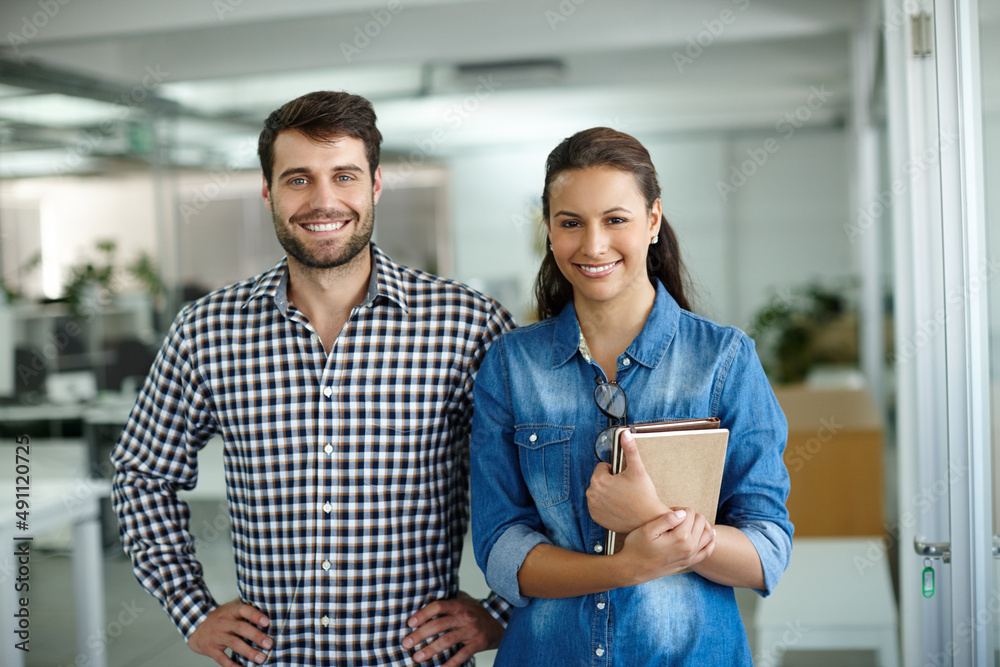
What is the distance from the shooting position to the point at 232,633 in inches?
62.8

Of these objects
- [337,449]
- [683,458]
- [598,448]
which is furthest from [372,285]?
[683,458]

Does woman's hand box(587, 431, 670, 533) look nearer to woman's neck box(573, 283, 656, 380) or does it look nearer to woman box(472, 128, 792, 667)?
woman box(472, 128, 792, 667)

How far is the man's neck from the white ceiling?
299 centimetres

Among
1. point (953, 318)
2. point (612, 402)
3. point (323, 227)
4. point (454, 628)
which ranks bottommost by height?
point (454, 628)

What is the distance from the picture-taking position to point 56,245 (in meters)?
6.52

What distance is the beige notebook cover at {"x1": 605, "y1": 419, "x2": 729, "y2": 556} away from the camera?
1.13 meters

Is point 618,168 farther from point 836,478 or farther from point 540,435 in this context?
point 836,478

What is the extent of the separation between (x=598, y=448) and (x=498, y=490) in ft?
0.74

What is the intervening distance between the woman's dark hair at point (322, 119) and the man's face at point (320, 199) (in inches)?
0.5

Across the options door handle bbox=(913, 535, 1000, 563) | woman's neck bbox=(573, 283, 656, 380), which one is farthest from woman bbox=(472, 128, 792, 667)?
door handle bbox=(913, 535, 1000, 563)

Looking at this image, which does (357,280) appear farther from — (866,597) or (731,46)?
(731,46)

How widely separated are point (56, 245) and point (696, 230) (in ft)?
18.8

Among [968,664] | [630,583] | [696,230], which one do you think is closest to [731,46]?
[696,230]

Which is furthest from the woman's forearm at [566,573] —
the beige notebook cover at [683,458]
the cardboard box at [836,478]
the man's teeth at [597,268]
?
the cardboard box at [836,478]
